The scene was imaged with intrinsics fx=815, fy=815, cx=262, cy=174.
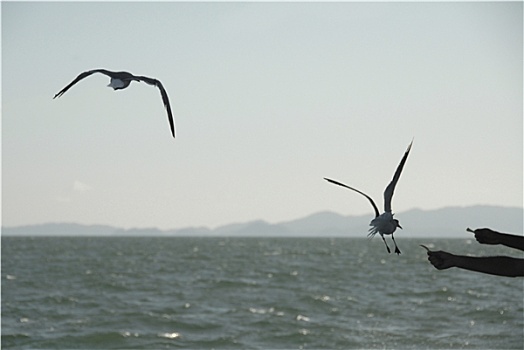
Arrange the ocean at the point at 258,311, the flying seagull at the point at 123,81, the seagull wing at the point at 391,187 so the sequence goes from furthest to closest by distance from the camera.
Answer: the ocean at the point at 258,311, the flying seagull at the point at 123,81, the seagull wing at the point at 391,187

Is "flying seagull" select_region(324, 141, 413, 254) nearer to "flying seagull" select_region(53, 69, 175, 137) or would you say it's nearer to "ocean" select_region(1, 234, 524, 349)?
"flying seagull" select_region(53, 69, 175, 137)

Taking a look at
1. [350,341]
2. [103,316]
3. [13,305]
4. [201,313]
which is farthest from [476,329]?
[13,305]

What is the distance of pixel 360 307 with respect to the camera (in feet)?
112

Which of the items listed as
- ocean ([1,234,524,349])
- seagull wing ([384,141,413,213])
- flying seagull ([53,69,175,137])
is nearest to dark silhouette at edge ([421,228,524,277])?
seagull wing ([384,141,413,213])

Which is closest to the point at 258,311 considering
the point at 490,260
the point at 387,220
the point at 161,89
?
the point at 161,89

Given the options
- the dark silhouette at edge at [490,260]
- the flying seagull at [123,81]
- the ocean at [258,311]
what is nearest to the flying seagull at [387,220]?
the dark silhouette at edge at [490,260]

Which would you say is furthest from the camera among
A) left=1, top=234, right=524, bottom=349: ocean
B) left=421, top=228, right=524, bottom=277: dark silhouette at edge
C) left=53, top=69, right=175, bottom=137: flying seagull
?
left=1, top=234, right=524, bottom=349: ocean

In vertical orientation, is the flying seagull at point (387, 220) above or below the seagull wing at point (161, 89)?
below

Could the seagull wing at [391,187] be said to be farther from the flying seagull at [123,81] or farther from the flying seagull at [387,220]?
the flying seagull at [123,81]

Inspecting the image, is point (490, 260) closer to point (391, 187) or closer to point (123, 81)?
point (391, 187)

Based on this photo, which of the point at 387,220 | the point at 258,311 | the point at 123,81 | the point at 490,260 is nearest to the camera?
the point at 490,260

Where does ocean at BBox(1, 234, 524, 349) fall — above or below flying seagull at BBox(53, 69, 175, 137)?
below

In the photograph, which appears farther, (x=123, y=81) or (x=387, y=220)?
(x=123, y=81)

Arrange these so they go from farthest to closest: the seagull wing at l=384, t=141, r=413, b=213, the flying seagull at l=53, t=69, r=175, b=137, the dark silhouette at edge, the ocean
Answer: the ocean
the flying seagull at l=53, t=69, r=175, b=137
the seagull wing at l=384, t=141, r=413, b=213
the dark silhouette at edge
